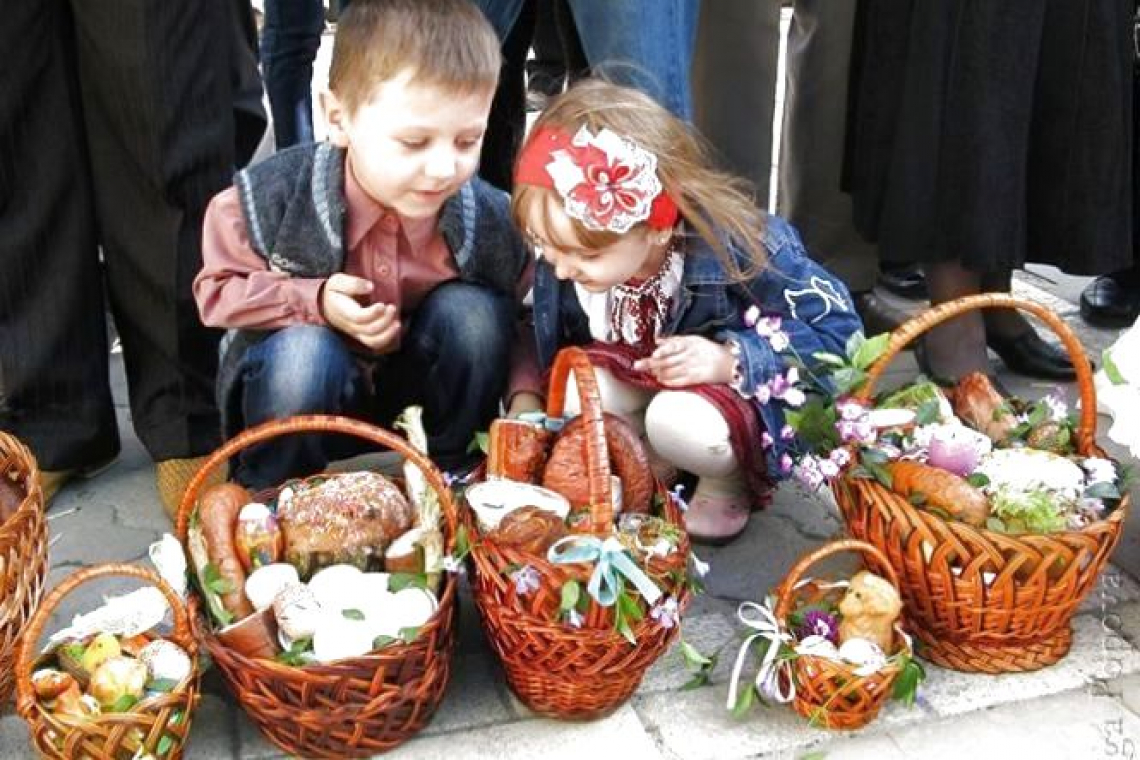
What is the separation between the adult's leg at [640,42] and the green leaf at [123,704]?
1177 mm

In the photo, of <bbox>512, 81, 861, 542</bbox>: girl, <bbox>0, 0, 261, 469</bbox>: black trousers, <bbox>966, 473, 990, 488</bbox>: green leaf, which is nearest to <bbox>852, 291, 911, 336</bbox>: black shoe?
<bbox>512, 81, 861, 542</bbox>: girl

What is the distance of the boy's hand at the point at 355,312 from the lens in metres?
1.92

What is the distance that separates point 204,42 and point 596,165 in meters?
0.72

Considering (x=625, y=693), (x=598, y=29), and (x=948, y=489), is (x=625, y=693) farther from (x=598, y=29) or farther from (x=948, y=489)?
(x=598, y=29)

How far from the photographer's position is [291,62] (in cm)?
321

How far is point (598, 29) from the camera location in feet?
6.97

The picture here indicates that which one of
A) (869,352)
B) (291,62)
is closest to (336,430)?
(869,352)

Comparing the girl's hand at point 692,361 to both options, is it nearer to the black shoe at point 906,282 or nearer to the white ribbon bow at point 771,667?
the white ribbon bow at point 771,667

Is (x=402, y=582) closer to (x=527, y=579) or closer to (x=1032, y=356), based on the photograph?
(x=527, y=579)

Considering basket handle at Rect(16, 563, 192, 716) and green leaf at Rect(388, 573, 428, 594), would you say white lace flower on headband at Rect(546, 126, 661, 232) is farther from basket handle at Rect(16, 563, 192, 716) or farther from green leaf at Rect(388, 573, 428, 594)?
basket handle at Rect(16, 563, 192, 716)

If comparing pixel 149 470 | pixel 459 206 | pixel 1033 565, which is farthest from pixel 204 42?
pixel 1033 565

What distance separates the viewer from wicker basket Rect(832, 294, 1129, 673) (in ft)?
5.51

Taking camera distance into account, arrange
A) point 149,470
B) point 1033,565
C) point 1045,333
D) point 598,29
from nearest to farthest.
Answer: point 1033,565
point 598,29
point 149,470
point 1045,333

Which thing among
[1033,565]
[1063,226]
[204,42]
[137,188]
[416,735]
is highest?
[204,42]
